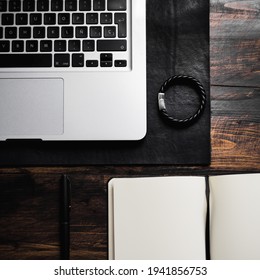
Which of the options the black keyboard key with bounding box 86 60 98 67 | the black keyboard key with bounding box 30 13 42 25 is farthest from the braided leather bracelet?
the black keyboard key with bounding box 30 13 42 25

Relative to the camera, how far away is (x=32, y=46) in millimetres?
810

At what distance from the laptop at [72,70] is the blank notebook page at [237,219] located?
17 cm

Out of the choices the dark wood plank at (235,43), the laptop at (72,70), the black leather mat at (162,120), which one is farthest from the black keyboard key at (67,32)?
the dark wood plank at (235,43)

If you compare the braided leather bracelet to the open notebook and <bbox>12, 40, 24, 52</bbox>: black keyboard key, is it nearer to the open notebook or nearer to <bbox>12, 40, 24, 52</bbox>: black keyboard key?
the open notebook

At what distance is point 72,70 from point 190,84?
193 mm

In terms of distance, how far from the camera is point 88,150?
2.69 feet

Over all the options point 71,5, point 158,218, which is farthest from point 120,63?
point 158,218

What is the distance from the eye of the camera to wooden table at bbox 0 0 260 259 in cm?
82

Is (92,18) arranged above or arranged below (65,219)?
above

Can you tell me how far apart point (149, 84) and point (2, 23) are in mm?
255

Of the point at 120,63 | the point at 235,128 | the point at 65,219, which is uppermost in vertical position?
the point at 120,63

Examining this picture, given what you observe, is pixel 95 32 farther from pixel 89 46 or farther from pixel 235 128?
pixel 235 128
